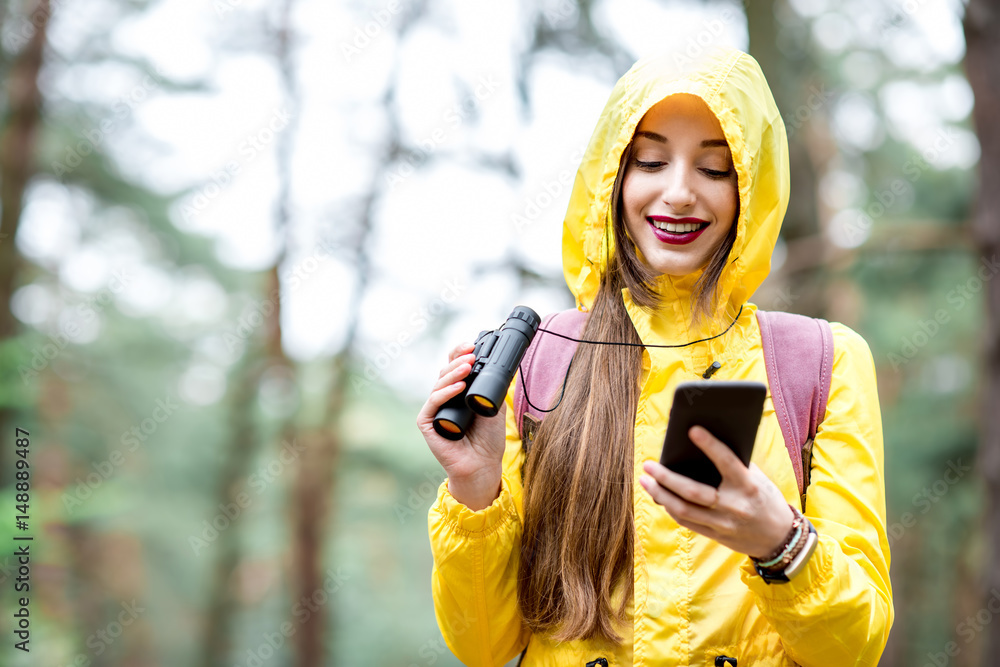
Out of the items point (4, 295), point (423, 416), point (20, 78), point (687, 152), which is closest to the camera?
point (423, 416)

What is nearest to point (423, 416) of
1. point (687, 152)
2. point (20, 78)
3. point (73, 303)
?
point (687, 152)

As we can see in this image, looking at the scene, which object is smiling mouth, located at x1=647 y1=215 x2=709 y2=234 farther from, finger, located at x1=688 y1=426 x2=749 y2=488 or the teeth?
finger, located at x1=688 y1=426 x2=749 y2=488

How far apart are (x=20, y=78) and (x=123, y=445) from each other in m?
5.54

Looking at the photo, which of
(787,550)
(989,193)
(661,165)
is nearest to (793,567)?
(787,550)

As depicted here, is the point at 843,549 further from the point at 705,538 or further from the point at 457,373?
the point at 457,373

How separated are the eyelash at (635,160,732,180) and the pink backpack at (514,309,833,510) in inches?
15.2

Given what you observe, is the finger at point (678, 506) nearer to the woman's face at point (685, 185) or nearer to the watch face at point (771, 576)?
the watch face at point (771, 576)

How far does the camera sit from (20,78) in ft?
27.8

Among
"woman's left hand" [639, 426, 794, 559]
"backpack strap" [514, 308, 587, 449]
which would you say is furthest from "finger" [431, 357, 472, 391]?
"woman's left hand" [639, 426, 794, 559]

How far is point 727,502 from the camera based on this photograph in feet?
4.80

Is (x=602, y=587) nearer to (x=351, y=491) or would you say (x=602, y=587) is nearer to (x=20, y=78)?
(x=20, y=78)

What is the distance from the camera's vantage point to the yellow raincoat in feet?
5.37

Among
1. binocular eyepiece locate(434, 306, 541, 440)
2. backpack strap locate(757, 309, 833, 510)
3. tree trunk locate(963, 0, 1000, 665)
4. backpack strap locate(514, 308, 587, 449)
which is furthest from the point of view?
tree trunk locate(963, 0, 1000, 665)

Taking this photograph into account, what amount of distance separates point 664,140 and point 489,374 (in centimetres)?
83
